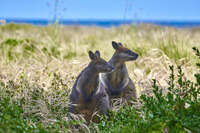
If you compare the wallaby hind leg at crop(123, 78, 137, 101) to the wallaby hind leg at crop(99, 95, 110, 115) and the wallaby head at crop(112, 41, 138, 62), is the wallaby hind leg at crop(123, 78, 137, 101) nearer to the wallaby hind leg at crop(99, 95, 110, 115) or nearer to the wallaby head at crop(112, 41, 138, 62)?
the wallaby head at crop(112, 41, 138, 62)

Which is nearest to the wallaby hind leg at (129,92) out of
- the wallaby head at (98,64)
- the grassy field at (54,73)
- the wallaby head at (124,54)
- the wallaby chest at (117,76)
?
the wallaby chest at (117,76)

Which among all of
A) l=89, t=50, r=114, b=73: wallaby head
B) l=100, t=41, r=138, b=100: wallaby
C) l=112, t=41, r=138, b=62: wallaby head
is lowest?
l=100, t=41, r=138, b=100: wallaby

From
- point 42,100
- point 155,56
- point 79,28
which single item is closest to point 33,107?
point 42,100

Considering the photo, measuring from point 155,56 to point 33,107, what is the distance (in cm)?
369

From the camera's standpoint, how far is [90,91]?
12.1 feet

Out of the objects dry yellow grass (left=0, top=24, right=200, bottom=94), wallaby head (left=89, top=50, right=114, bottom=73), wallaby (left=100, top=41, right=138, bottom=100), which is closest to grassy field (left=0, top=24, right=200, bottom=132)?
dry yellow grass (left=0, top=24, right=200, bottom=94)

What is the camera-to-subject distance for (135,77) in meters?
5.84

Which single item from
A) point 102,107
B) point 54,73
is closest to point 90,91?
point 102,107

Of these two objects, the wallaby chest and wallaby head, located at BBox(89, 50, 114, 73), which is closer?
wallaby head, located at BBox(89, 50, 114, 73)

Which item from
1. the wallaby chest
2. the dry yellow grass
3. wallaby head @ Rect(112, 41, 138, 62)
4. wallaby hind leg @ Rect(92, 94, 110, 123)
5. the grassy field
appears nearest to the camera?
wallaby hind leg @ Rect(92, 94, 110, 123)

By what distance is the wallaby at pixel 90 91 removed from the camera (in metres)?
3.63

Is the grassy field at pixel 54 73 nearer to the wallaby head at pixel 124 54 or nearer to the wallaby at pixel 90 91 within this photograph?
the wallaby at pixel 90 91

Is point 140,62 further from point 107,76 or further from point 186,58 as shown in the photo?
point 107,76

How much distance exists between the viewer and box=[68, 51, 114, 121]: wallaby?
3.63 m
